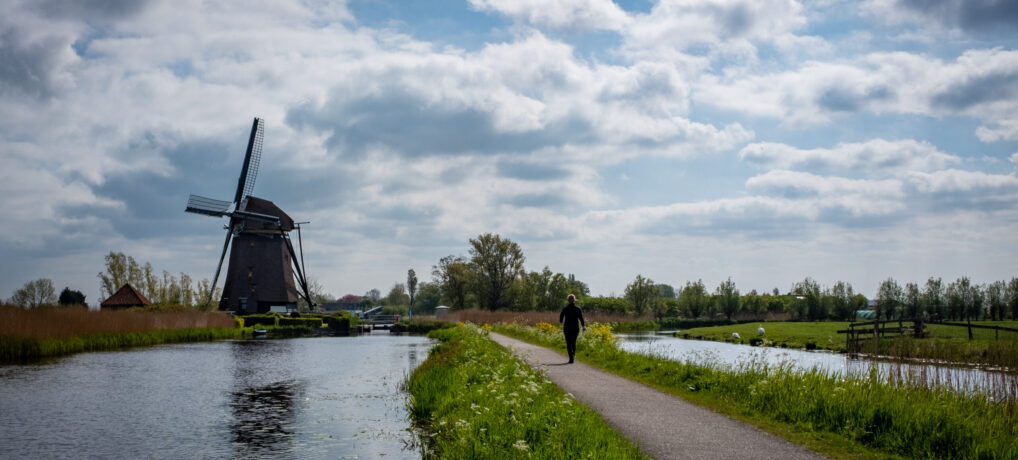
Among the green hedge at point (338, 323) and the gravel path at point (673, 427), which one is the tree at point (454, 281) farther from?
the gravel path at point (673, 427)

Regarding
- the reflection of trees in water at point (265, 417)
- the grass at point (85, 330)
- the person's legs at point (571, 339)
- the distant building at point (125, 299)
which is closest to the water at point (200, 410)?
the reflection of trees in water at point (265, 417)

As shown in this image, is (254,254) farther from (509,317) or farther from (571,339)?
(571,339)

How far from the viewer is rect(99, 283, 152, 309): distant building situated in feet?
196

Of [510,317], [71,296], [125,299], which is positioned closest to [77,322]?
[510,317]

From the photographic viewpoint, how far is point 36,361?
84.6ft

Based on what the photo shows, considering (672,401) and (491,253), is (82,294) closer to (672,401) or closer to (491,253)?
(491,253)

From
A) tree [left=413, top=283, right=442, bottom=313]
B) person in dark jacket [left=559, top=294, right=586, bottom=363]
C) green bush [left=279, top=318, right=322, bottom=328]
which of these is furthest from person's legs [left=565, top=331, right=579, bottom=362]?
tree [left=413, top=283, right=442, bottom=313]

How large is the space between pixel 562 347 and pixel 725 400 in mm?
13486

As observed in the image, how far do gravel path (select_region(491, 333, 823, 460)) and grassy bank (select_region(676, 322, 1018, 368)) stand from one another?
18.9ft

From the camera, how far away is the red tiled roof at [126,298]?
5981cm

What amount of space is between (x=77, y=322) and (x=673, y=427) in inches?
1261

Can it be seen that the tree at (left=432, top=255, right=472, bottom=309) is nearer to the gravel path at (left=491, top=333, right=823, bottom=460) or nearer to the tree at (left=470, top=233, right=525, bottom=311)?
the tree at (left=470, top=233, right=525, bottom=311)

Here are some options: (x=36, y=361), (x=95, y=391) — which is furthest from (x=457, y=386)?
(x=36, y=361)

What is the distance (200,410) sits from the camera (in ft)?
52.7
